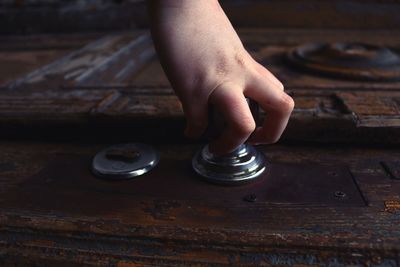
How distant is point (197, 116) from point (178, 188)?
130mm

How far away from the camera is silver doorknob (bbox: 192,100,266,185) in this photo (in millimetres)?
601

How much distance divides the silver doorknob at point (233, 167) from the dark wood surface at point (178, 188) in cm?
2

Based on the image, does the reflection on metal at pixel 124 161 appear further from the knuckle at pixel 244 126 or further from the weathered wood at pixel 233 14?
the weathered wood at pixel 233 14

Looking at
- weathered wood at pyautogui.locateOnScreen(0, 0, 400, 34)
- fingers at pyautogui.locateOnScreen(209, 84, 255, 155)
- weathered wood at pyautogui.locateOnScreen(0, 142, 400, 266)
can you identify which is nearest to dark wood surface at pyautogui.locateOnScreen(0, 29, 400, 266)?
weathered wood at pyautogui.locateOnScreen(0, 142, 400, 266)

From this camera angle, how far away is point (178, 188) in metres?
0.60

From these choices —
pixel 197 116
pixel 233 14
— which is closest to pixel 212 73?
pixel 197 116

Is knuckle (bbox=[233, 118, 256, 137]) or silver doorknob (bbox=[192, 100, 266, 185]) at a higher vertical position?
knuckle (bbox=[233, 118, 256, 137])

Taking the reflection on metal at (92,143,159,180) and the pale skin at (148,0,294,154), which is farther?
the reflection on metal at (92,143,159,180)

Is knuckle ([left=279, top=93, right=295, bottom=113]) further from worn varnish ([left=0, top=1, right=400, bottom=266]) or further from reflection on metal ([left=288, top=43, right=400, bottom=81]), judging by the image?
reflection on metal ([left=288, top=43, right=400, bottom=81])

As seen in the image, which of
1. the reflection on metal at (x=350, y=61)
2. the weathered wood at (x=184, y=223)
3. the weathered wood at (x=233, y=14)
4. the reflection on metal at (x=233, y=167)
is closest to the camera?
the weathered wood at (x=184, y=223)

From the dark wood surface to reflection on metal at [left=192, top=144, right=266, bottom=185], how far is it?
15 millimetres

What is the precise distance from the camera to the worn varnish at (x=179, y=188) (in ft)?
1.55

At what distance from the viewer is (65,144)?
75 centimetres

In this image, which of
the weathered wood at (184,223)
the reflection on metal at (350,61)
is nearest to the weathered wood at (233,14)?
the reflection on metal at (350,61)
